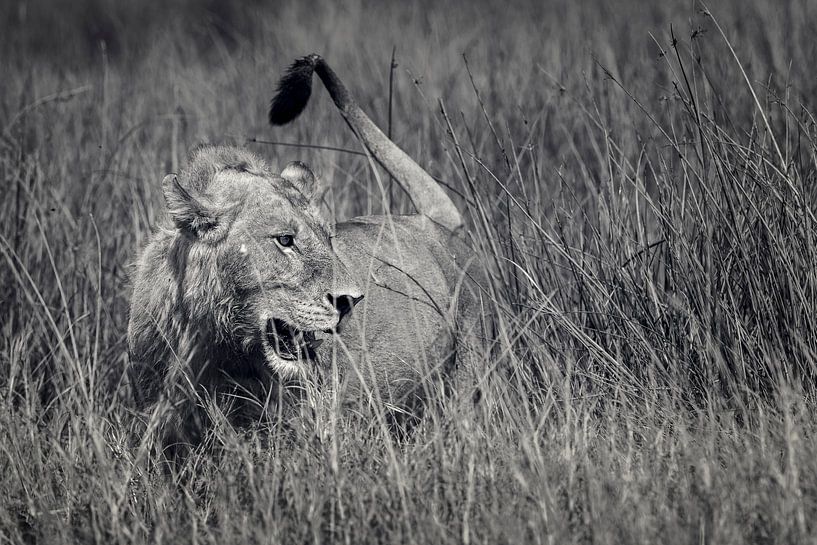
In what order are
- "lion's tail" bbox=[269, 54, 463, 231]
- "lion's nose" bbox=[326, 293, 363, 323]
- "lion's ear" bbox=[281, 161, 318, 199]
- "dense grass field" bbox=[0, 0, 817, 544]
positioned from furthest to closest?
1. "lion's tail" bbox=[269, 54, 463, 231]
2. "lion's ear" bbox=[281, 161, 318, 199]
3. "lion's nose" bbox=[326, 293, 363, 323]
4. "dense grass field" bbox=[0, 0, 817, 544]

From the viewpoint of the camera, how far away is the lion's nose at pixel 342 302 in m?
3.67

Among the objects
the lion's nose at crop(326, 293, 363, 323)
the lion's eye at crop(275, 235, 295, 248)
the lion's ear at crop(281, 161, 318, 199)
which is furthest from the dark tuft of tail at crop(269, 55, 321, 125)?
the lion's nose at crop(326, 293, 363, 323)

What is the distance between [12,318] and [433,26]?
15.4 feet

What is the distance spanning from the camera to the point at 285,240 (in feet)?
12.3

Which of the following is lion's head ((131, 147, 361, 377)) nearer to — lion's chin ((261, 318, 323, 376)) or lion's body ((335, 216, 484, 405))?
lion's chin ((261, 318, 323, 376))

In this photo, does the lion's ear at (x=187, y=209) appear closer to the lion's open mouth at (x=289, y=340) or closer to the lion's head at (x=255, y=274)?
the lion's head at (x=255, y=274)

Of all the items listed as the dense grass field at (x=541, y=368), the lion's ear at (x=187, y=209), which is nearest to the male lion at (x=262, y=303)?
the lion's ear at (x=187, y=209)

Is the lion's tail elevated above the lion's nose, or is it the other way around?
the lion's tail

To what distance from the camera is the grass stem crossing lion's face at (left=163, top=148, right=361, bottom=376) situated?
145 inches

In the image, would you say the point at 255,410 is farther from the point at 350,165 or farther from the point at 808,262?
the point at 350,165

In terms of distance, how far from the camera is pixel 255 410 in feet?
13.0

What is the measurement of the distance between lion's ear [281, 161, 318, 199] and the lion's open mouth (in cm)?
69

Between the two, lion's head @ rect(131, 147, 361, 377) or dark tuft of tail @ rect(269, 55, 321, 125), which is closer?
lion's head @ rect(131, 147, 361, 377)


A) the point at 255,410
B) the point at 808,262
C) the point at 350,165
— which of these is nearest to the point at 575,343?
the point at 808,262
